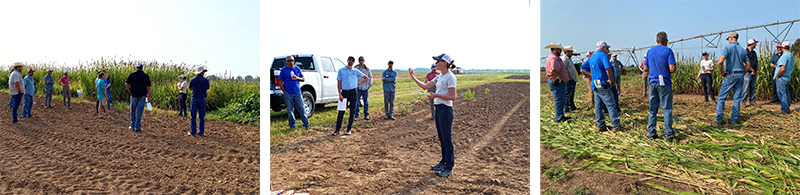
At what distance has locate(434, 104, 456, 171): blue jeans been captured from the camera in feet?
10.8

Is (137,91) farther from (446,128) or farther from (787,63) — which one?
(787,63)

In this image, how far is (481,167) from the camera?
392 cm

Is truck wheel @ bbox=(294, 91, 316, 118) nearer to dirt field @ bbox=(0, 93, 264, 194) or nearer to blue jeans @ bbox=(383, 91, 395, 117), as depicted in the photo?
dirt field @ bbox=(0, 93, 264, 194)

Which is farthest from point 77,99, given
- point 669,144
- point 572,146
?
point 669,144

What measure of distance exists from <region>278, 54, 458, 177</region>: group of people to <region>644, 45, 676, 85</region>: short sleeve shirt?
2741 millimetres

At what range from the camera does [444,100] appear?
322 centimetres

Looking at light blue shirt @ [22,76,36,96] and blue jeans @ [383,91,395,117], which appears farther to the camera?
light blue shirt @ [22,76,36,96]

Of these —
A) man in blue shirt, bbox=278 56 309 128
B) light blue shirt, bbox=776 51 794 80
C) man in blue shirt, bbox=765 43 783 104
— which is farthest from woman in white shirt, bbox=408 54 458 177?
man in blue shirt, bbox=765 43 783 104

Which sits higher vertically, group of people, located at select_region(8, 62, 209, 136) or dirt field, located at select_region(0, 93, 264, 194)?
group of people, located at select_region(8, 62, 209, 136)

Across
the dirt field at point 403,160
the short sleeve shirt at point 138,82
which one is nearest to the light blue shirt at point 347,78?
the dirt field at point 403,160

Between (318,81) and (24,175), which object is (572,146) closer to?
(318,81)

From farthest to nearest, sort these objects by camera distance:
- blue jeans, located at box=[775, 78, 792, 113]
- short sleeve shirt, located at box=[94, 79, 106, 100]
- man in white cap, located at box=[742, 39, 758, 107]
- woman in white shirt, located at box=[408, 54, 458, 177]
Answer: short sleeve shirt, located at box=[94, 79, 106, 100] → man in white cap, located at box=[742, 39, 758, 107] → blue jeans, located at box=[775, 78, 792, 113] → woman in white shirt, located at box=[408, 54, 458, 177]

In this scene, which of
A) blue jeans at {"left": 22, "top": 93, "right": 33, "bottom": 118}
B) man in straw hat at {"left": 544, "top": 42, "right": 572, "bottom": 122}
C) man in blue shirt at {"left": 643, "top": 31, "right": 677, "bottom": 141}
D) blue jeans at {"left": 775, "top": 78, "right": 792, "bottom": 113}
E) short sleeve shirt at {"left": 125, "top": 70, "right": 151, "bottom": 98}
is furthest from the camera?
blue jeans at {"left": 22, "top": 93, "right": 33, "bottom": 118}

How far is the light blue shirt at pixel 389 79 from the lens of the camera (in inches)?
281
